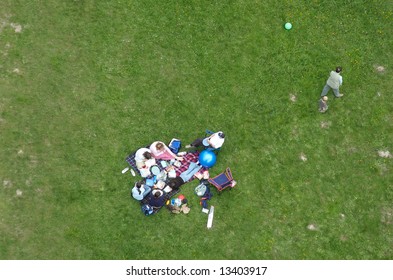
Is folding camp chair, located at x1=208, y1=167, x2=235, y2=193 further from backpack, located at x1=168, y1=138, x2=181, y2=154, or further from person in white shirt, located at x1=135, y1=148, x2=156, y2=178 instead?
person in white shirt, located at x1=135, y1=148, x2=156, y2=178

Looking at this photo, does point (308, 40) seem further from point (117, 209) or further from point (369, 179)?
point (117, 209)

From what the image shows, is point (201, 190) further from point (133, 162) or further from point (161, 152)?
point (133, 162)

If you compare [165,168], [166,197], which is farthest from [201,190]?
[165,168]

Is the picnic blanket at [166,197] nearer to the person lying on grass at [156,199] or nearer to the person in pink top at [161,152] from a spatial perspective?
the person lying on grass at [156,199]

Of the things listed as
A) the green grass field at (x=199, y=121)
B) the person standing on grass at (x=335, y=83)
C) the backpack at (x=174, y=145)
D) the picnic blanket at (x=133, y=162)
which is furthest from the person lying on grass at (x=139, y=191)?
the person standing on grass at (x=335, y=83)

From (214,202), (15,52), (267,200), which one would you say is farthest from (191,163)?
(15,52)
